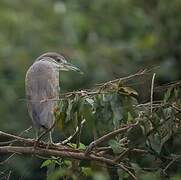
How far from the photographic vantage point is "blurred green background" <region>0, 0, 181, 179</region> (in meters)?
8.88

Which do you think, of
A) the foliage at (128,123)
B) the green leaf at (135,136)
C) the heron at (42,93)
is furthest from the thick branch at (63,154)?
the heron at (42,93)

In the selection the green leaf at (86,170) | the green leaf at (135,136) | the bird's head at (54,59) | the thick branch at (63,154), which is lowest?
the green leaf at (86,170)


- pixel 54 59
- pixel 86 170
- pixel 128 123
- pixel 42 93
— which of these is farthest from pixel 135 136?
pixel 54 59

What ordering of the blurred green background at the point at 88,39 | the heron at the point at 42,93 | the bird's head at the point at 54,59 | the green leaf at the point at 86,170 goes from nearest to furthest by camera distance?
the green leaf at the point at 86,170 → the heron at the point at 42,93 → the bird's head at the point at 54,59 → the blurred green background at the point at 88,39

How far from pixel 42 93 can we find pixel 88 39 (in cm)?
473

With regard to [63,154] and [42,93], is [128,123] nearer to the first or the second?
[63,154]

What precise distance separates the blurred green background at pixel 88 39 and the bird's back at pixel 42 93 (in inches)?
101

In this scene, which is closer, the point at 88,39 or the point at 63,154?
the point at 63,154

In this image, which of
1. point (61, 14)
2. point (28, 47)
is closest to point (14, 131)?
point (28, 47)

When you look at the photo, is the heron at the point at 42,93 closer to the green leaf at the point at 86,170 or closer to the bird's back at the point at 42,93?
the bird's back at the point at 42,93

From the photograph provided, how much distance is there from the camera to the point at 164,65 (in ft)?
32.0

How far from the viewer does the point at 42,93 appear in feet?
17.5

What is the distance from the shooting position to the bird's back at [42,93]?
17.1 ft

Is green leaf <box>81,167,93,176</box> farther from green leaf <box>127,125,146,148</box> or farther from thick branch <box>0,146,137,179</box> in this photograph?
green leaf <box>127,125,146,148</box>
